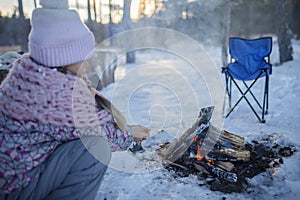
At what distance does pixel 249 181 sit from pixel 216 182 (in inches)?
10.3

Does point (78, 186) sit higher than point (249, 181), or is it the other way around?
point (78, 186)

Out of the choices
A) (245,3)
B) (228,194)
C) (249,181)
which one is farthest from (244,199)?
(245,3)

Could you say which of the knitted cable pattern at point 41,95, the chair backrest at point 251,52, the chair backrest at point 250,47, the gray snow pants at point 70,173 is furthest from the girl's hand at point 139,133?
the chair backrest at point 250,47

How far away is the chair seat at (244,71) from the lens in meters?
3.50

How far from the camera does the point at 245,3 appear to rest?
21.1 metres

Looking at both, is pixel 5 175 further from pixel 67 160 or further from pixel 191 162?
pixel 191 162

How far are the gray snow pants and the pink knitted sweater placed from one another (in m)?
0.04

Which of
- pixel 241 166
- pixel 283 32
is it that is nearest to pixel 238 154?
pixel 241 166

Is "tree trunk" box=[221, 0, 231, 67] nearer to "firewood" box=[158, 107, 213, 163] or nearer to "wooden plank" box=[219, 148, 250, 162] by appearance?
"firewood" box=[158, 107, 213, 163]

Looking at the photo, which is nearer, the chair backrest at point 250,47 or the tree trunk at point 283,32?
the chair backrest at point 250,47

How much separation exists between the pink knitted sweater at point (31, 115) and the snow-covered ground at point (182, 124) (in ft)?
3.13

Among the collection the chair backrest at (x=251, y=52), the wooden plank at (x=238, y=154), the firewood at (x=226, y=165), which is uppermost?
the chair backrest at (x=251, y=52)

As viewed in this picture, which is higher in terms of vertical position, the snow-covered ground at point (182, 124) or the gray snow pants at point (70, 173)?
the gray snow pants at point (70, 173)

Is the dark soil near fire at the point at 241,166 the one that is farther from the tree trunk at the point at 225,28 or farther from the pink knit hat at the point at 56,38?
the tree trunk at the point at 225,28
